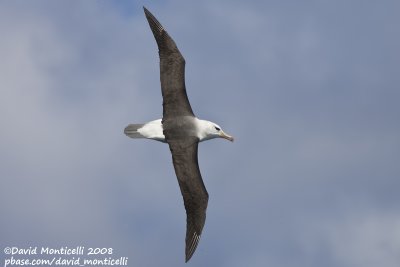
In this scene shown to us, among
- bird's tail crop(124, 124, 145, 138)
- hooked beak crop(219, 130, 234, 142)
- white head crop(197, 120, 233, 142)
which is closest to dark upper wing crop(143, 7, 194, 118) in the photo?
white head crop(197, 120, 233, 142)

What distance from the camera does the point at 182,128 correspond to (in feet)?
111

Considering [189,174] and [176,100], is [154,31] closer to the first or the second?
[176,100]

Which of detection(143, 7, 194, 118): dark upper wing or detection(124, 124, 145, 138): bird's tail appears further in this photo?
detection(124, 124, 145, 138): bird's tail

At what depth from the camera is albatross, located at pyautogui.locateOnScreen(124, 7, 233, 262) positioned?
3338 centimetres

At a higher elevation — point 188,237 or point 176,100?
point 176,100

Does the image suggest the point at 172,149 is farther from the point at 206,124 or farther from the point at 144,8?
the point at 144,8

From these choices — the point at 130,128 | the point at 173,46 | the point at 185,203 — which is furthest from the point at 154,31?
the point at 185,203

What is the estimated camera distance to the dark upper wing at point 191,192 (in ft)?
109

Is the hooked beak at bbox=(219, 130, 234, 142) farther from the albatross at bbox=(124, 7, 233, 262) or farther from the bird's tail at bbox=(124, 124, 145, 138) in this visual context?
the bird's tail at bbox=(124, 124, 145, 138)

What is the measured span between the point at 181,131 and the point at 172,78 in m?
1.68

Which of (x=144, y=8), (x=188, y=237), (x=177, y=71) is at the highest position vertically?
(x=144, y=8)

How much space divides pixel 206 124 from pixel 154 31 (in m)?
3.28

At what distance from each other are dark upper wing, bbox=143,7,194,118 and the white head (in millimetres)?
493

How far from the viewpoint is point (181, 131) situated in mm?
33906
